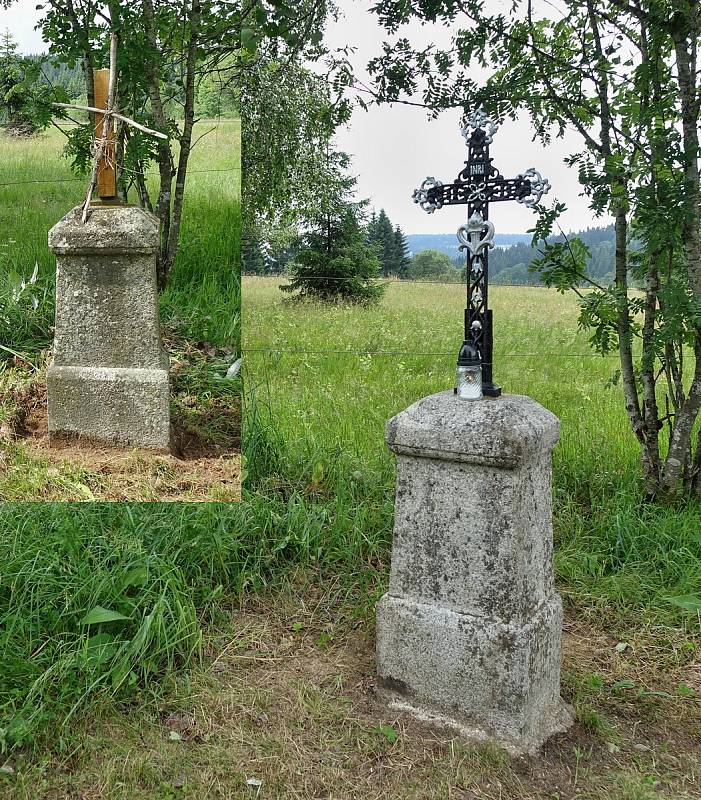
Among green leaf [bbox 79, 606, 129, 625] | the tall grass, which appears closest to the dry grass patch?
the tall grass

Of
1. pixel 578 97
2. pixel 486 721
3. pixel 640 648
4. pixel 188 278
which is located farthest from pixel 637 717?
pixel 578 97

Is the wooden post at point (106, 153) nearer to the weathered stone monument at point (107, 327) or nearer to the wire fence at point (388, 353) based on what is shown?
the weathered stone monument at point (107, 327)

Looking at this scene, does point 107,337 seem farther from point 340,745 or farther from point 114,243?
point 340,745

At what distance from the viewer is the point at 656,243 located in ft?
11.5

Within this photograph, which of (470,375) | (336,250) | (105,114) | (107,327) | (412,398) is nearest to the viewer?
(470,375)

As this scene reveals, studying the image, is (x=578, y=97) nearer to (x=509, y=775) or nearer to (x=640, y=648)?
(x=640, y=648)

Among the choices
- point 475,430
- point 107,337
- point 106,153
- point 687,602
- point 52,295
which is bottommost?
point 687,602

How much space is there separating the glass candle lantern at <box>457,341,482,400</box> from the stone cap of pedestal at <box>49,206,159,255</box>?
1199mm

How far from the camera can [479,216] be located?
8.13ft

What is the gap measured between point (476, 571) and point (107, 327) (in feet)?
5.20

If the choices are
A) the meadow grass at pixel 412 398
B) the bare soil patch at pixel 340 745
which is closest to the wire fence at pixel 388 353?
the meadow grass at pixel 412 398

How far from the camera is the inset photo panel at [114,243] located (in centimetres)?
277

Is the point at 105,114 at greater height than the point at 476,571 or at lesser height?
greater

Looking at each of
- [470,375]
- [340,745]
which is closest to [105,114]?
[470,375]
